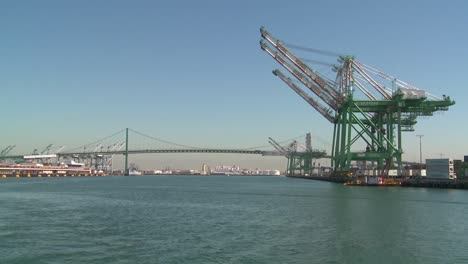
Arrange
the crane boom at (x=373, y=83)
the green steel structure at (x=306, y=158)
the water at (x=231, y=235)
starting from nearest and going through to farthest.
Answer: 1. the water at (x=231, y=235)
2. the crane boom at (x=373, y=83)
3. the green steel structure at (x=306, y=158)

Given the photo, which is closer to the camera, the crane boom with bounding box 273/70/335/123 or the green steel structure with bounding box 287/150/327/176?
the crane boom with bounding box 273/70/335/123

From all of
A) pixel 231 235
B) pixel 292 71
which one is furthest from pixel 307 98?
pixel 231 235

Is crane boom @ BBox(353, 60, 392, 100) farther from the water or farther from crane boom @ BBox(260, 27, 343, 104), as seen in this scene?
the water

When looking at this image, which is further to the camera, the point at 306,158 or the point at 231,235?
the point at 306,158

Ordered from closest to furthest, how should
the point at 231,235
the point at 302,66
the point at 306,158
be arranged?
A: 1. the point at 231,235
2. the point at 302,66
3. the point at 306,158

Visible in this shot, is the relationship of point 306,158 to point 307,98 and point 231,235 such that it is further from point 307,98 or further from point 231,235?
point 231,235

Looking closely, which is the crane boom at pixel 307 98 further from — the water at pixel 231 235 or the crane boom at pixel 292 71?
the water at pixel 231 235

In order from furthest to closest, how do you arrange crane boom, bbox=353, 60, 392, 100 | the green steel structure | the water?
the green steel structure < crane boom, bbox=353, 60, 392, 100 < the water

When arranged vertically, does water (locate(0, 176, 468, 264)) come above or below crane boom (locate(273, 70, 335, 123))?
below

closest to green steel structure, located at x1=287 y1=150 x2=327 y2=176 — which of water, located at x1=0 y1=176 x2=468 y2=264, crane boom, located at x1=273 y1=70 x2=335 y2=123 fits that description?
crane boom, located at x1=273 y1=70 x2=335 y2=123

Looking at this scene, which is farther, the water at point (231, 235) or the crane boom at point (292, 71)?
the crane boom at point (292, 71)

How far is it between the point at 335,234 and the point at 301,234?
5.73 ft

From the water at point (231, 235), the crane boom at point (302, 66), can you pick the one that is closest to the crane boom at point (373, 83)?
the crane boom at point (302, 66)

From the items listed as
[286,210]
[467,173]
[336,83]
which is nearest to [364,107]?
[336,83]
